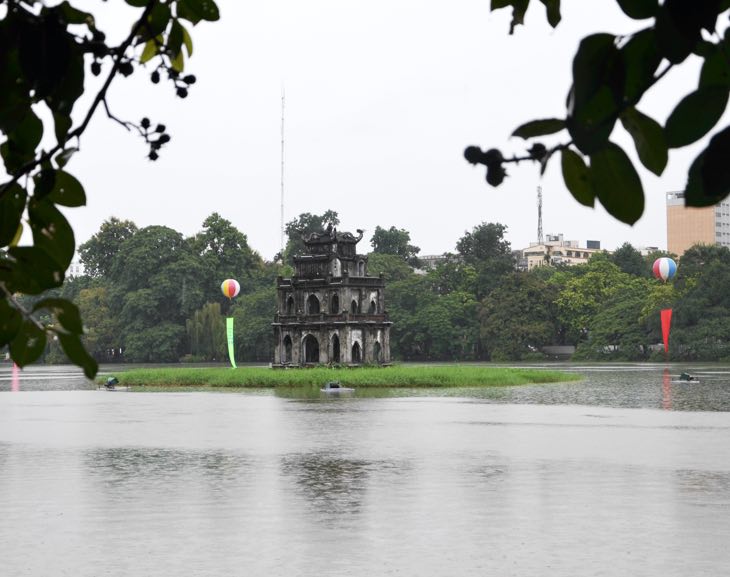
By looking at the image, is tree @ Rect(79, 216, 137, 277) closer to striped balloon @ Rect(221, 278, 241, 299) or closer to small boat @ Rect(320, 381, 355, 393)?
striped balloon @ Rect(221, 278, 241, 299)

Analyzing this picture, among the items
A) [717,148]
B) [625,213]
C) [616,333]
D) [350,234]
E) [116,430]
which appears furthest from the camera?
[616,333]

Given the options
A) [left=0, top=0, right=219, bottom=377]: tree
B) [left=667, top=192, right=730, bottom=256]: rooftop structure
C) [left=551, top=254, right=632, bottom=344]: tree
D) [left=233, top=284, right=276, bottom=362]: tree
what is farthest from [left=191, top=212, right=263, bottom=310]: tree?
[left=0, top=0, right=219, bottom=377]: tree

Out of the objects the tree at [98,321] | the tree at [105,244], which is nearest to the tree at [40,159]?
the tree at [98,321]

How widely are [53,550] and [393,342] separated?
255 ft

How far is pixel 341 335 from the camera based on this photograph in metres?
52.1

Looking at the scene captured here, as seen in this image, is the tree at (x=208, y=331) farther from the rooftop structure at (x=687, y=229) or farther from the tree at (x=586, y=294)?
the rooftop structure at (x=687, y=229)

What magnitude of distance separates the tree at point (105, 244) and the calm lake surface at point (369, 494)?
253 ft

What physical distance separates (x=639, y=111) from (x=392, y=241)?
107473mm

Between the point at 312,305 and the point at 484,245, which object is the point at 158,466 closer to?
the point at 312,305

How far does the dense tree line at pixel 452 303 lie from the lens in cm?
7894

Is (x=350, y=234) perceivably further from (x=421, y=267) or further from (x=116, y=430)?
(x=421, y=267)

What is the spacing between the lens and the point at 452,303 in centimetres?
8769

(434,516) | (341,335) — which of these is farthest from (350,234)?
(434,516)

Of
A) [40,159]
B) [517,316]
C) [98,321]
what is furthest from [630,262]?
[40,159]
